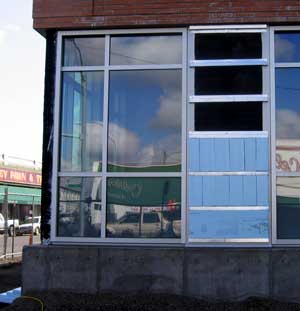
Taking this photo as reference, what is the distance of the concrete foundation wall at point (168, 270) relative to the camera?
781 cm

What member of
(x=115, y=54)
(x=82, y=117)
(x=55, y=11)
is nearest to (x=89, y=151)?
(x=82, y=117)

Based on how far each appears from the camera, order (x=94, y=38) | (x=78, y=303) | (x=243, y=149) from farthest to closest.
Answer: (x=94, y=38)
(x=243, y=149)
(x=78, y=303)

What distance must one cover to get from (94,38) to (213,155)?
2567 mm

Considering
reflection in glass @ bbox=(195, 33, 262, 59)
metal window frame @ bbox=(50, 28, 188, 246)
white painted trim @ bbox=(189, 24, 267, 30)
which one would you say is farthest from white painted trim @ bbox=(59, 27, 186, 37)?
reflection in glass @ bbox=(195, 33, 262, 59)

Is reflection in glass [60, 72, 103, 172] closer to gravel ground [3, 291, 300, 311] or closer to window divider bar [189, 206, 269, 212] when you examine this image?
window divider bar [189, 206, 269, 212]

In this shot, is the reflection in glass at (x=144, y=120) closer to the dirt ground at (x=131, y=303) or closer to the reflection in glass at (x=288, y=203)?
the reflection in glass at (x=288, y=203)

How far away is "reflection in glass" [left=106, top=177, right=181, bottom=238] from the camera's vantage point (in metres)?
8.33

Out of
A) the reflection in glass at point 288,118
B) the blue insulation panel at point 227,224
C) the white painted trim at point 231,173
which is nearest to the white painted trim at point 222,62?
the reflection in glass at point 288,118

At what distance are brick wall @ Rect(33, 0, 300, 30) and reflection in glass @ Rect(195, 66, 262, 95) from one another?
69 centimetres

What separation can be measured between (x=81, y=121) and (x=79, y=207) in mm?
1302

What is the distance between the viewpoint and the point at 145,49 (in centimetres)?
869

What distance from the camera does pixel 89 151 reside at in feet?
28.5

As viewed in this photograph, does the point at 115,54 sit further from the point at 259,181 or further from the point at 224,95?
the point at 259,181

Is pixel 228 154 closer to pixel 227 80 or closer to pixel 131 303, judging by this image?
pixel 227 80
